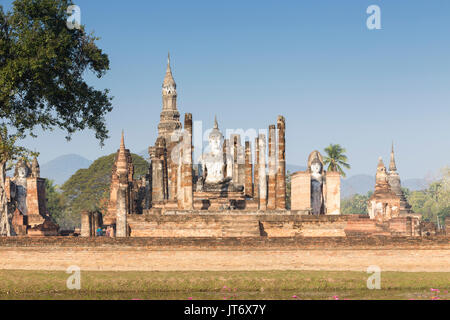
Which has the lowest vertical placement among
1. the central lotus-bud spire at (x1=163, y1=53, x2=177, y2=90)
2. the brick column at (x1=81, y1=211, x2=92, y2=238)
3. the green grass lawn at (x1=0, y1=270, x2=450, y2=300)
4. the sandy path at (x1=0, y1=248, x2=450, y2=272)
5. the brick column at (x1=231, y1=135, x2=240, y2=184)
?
the green grass lawn at (x1=0, y1=270, x2=450, y2=300)

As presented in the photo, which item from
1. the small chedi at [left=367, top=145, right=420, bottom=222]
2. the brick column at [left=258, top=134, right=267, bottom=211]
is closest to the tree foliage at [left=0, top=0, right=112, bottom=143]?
the brick column at [left=258, top=134, right=267, bottom=211]

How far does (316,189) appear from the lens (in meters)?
30.1

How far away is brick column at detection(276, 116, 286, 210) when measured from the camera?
2765 cm

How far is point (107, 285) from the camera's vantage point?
57.8ft

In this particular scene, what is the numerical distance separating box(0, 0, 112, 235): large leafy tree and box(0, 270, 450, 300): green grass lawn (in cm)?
804

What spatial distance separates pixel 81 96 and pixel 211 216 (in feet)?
24.6

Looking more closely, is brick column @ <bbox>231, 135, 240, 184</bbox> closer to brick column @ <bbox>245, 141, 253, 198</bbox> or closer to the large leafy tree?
brick column @ <bbox>245, 141, 253, 198</bbox>

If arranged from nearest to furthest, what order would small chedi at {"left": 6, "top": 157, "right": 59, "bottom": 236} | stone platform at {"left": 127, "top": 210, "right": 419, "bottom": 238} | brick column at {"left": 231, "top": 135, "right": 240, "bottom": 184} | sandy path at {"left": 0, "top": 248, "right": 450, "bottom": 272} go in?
sandy path at {"left": 0, "top": 248, "right": 450, "bottom": 272}
stone platform at {"left": 127, "top": 210, "right": 419, "bottom": 238}
small chedi at {"left": 6, "top": 157, "right": 59, "bottom": 236}
brick column at {"left": 231, "top": 135, "right": 240, "bottom": 184}

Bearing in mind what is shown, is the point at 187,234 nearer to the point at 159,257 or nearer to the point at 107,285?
the point at 159,257

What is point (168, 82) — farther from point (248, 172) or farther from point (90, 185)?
point (248, 172)

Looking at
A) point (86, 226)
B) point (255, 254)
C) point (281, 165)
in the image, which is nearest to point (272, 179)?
point (281, 165)

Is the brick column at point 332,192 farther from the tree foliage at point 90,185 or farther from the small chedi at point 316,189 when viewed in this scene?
the tree foliage at point 90,185

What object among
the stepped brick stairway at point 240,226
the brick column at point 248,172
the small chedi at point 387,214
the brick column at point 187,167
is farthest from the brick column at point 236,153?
Result: the stepped brick stairway at point 240,226
